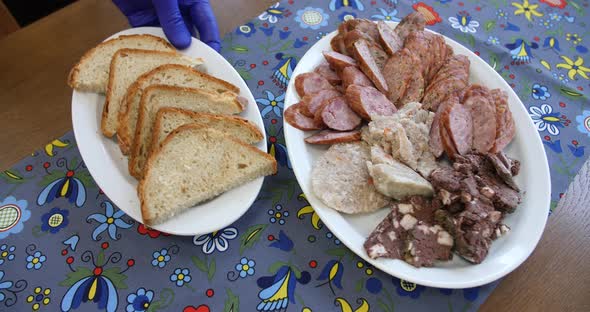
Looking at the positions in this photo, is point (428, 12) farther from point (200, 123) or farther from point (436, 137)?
point (200, 123)

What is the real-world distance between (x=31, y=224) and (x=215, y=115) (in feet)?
3.42

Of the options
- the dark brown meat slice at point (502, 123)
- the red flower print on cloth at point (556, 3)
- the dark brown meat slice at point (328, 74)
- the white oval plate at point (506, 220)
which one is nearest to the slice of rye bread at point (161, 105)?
the white oval plate at point (506, 220)

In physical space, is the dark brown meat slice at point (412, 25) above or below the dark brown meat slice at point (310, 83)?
above

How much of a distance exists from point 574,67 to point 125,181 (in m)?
3.01

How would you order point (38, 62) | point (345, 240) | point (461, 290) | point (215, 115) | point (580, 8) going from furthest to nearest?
point (580, 8) < point (38, 62) < point (215, 115) < point (461, 290) < point (345, 240)

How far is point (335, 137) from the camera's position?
1.88 meters

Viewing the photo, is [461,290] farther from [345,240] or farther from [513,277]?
[345,240]

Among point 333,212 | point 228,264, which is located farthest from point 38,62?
Answer: point 333,212

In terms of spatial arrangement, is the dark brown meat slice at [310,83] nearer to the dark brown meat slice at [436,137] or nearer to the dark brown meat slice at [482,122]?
the dark brown meat slice at [436,137]

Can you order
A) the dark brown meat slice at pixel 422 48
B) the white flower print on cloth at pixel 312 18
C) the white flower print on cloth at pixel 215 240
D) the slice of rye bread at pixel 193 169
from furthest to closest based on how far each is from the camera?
the white flower print on cloth at pixel 312 18 → the dark brown meat slice at pixel 422 48 → the white flower print on cloth at pixel 215 240 → the slice of rye bread at pixel 193 169

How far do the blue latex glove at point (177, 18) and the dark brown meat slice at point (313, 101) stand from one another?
30.8 inches

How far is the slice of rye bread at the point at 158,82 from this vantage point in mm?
1830

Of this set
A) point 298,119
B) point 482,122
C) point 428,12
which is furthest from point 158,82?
point 428,12

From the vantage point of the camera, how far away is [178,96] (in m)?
1.91
